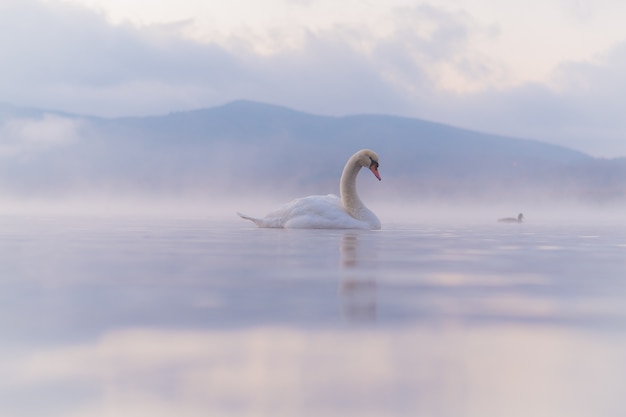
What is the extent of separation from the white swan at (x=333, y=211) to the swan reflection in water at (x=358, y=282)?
2961 millimetres

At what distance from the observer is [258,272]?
18.8ft

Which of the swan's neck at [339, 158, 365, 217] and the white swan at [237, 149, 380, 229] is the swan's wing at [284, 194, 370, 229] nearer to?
the white swan at [237, 149, 380, 229]

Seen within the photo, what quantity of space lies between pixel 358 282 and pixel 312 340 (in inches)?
75.4

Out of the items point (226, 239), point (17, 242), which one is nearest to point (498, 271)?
point (226, 239)

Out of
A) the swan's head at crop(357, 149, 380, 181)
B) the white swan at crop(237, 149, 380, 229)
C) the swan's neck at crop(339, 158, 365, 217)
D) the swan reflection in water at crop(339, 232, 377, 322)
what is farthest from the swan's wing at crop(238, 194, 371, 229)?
the swan reflection in water at crop(339, 232, 377, 322)

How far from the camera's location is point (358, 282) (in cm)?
507

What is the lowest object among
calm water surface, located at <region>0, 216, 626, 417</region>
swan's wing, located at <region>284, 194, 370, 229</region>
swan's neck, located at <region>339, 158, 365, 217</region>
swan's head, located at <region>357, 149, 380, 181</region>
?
calm water surface, located at <region>0, 216, 626, 417</region>

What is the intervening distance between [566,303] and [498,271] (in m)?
1.69

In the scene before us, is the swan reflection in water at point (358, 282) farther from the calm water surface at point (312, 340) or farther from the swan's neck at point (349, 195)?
the swan's neck at point (349, 195)

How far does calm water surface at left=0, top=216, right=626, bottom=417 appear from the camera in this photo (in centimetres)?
242

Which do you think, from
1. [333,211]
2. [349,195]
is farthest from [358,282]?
[349,195]

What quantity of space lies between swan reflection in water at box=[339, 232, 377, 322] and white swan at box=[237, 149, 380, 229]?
9.71ft

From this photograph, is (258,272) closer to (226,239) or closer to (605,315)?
(605,315)

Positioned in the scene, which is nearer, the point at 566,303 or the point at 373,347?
the point at 373,347
